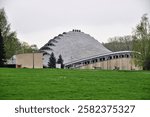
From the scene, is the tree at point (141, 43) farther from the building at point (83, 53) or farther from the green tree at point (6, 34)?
the green tree at point (6, 34)

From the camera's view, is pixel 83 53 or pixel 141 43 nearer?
pixel 141 43

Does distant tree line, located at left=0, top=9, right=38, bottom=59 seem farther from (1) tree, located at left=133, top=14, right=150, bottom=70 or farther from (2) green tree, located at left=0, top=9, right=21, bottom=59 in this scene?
(1) tree, located at left=133, top=14, right=150, bottom=70

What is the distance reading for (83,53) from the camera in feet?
123

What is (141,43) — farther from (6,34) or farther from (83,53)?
(6,34)

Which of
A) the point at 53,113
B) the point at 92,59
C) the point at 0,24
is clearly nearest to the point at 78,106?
the point at 53,113

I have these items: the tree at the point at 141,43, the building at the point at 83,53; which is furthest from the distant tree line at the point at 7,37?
the tree at the point at 141,43

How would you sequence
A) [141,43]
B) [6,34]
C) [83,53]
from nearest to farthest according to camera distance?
[6,34] → [141,43] → [83,53]

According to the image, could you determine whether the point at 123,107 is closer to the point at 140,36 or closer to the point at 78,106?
the point at 78,106

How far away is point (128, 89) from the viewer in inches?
310

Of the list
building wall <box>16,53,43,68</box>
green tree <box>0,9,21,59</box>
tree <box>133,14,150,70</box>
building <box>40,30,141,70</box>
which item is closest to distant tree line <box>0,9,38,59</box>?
A: green tree <box>0,9,21,59</box>

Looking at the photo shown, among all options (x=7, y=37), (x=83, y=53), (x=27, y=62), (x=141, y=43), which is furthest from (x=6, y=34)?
(x=83, y=53)

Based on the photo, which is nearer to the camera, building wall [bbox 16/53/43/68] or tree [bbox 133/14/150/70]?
building wall [bbox 16/53/43/68]

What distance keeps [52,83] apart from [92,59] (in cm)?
3769

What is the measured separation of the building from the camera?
26359mm
